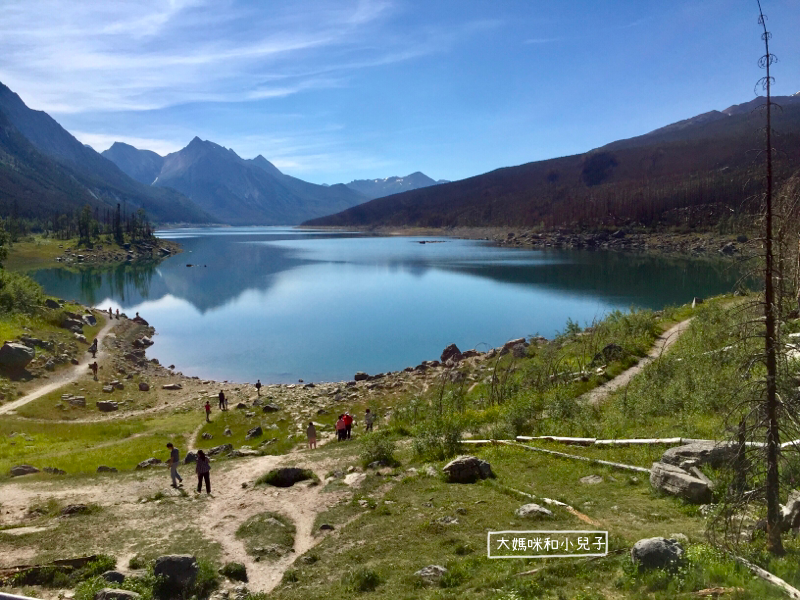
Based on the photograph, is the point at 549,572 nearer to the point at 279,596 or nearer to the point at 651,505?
the point at 651,505

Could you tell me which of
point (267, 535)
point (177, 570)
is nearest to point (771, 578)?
point (177, 570)

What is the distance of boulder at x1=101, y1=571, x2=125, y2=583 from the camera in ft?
32.7

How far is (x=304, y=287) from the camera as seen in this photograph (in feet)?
291

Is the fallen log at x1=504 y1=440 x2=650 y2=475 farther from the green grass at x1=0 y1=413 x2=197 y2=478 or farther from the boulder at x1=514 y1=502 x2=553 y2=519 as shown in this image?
the green grass at x1=0 y1=413 x2=197 y2=478

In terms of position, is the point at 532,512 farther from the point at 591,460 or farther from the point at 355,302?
the point at 355,302

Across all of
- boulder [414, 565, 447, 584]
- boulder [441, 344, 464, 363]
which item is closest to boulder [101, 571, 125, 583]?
boulder [414, 565, 447, 584]

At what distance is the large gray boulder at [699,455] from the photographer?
11836 mm

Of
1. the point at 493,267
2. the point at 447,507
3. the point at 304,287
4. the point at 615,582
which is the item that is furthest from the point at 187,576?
the point at 493,267

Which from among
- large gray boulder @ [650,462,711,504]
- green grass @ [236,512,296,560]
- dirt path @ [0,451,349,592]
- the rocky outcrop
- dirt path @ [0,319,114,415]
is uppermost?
large gray boulder @ [650,462,711,504]

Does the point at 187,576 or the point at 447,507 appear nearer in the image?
the point at 187,576

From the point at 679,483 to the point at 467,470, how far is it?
17.0 feet

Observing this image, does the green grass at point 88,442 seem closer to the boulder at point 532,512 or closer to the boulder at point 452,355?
the boulder at point 532,512

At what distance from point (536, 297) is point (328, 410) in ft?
157

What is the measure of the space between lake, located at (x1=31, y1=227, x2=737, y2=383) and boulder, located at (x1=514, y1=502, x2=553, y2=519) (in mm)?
16637
